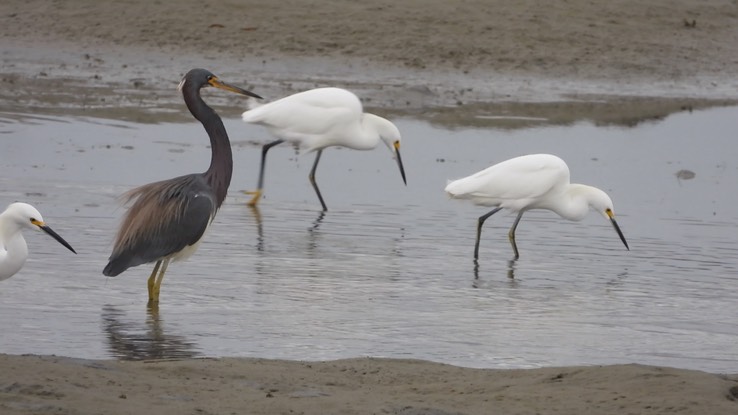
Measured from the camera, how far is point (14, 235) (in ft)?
24.3

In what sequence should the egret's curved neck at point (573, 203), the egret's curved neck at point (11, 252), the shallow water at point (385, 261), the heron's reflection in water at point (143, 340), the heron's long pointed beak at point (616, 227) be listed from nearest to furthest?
the heron's reflection in water at point (143, 340) → the shallow water at point (385, 261) → the egret's curved neck at point (11, 252) → the heron's long pointed beak at point (616, 227) → the egret's curved neck at point (573, 203)

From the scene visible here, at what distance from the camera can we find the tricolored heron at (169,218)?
786 centimetres

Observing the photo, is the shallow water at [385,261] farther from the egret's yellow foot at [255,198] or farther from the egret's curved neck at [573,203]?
the egret's curved neck at [573,203]

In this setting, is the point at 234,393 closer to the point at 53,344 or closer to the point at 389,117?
the point at 53,344

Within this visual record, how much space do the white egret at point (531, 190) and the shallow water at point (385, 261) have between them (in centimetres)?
31

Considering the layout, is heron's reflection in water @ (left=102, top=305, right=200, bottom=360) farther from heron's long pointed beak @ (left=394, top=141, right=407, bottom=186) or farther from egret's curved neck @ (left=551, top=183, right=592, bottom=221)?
heron's long pointed beak @ (left=394, top=141, right=407, bottom=186)

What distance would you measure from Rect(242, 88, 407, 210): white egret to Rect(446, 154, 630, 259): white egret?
2064mm

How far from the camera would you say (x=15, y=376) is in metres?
5.09

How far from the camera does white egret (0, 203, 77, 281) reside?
727cm

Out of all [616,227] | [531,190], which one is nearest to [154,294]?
[531,190]

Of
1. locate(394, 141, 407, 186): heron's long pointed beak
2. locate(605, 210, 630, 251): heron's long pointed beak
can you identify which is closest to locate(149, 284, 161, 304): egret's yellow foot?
locate(605, 210, 630, 251): heron's long pointed beak

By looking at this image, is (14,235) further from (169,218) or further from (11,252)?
(169,218)

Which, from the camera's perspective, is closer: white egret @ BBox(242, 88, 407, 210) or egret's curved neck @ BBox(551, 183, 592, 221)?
egret's curved neck @ BBox(551, 183, 592, 221)

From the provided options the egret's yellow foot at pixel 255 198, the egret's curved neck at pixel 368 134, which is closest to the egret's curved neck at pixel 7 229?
the egret's yellow foot at pixel 255 198
